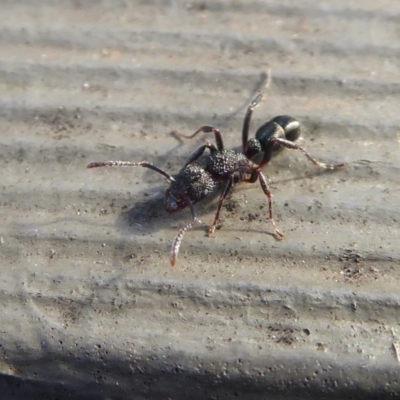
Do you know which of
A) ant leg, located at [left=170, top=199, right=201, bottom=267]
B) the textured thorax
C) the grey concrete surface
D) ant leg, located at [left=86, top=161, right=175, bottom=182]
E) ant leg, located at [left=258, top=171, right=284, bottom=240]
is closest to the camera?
the grey concrete surface

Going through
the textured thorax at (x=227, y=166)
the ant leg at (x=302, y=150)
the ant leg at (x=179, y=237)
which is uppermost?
the ant leg at (x=302, y=150)

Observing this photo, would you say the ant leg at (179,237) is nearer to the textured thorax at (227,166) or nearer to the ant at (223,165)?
the ant at (223,165)

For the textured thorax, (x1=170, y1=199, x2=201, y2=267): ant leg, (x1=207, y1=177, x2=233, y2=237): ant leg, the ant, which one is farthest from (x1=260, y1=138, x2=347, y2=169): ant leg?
(x1=170, y1=199, x2=201, y2=267): ant leg

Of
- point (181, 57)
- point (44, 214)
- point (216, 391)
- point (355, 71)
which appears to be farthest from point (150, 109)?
point (216, 391)

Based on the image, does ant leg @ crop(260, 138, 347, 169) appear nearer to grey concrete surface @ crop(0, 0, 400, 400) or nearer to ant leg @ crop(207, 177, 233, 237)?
grey concrete surface @ crop(0, 0, 400, 400)

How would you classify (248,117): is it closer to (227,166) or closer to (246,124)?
(246,124)

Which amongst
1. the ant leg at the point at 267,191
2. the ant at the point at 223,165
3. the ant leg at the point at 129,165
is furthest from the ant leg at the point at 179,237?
the ant leg at the point at 267,191
